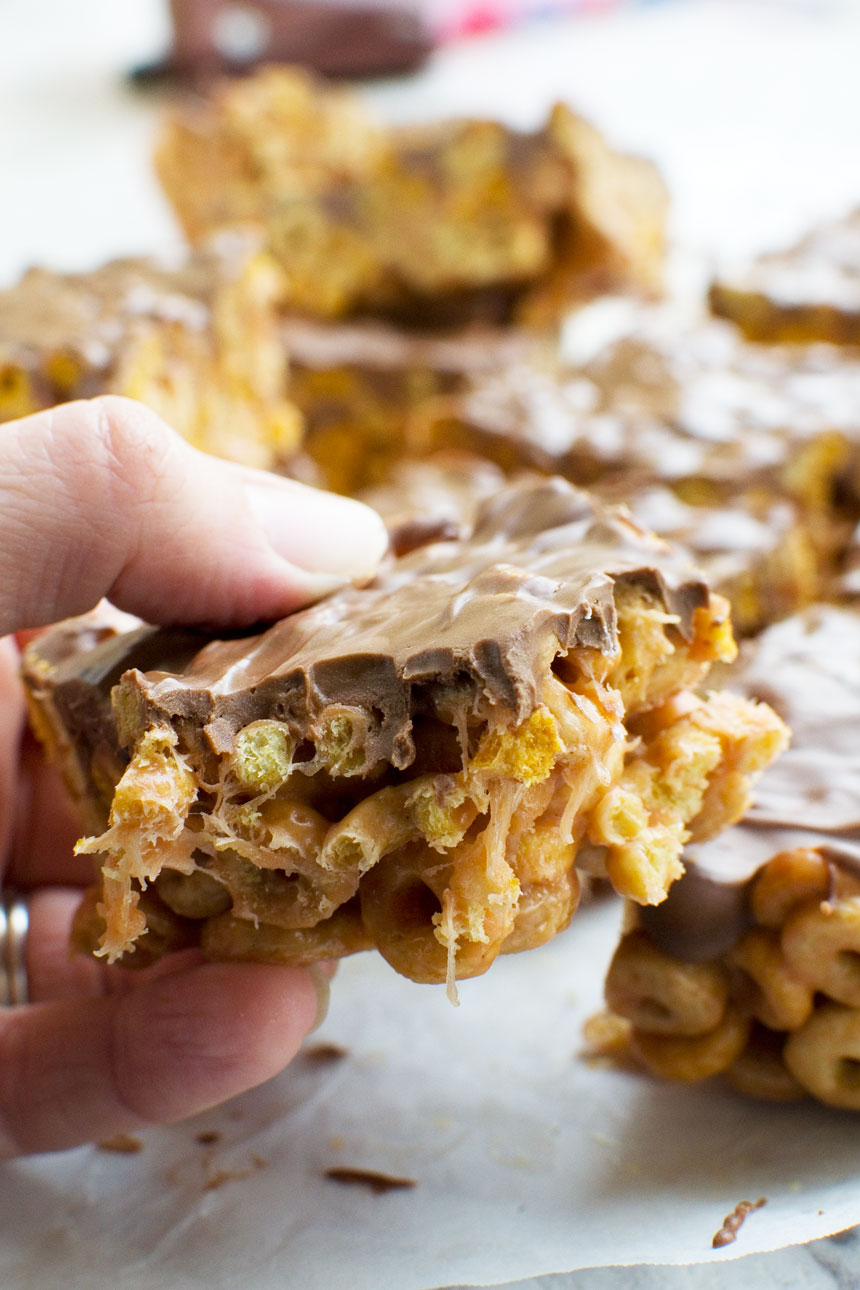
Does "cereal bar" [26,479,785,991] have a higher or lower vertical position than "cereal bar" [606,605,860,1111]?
higher

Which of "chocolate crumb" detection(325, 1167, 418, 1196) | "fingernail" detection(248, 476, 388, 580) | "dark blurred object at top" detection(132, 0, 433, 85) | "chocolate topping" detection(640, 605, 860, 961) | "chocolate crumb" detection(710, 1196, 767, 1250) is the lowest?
"chocolate crumb" detection(325, 1167, 418, 1196)

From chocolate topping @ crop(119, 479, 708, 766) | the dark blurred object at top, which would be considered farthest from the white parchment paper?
the dark blurred object at top

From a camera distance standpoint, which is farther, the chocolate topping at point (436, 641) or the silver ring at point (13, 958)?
the silver ring at point (13, 958)

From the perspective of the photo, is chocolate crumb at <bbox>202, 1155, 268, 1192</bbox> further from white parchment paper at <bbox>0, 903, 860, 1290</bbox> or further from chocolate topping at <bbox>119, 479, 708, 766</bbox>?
chocolate topping at <bbox>119, 479, 708, 766</bbox>

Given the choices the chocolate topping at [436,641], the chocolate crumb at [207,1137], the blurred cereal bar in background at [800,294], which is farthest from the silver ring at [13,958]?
the blurred cereal bar in background at [800,294]

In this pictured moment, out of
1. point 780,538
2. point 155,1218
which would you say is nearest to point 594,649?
point 155,1218

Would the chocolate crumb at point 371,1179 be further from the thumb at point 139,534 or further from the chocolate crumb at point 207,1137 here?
the thumb at point 139,534

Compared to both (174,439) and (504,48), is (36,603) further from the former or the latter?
(504,48)
